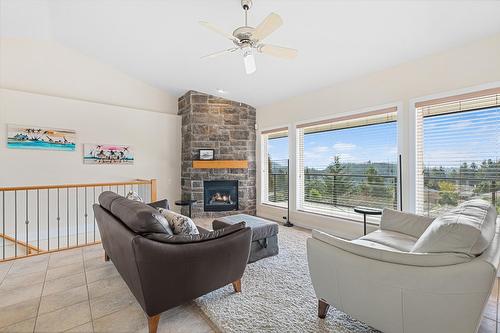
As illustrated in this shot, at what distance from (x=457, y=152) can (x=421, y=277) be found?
2442 mm

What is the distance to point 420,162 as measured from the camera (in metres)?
3.27

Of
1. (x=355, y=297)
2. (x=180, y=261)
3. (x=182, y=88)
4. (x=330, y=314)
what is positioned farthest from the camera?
(x=182, y=88)

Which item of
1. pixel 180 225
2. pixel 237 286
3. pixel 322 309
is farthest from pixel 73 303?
pixel 322 309

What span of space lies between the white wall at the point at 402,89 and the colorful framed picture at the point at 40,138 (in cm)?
432

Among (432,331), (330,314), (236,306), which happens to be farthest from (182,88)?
(432,331)

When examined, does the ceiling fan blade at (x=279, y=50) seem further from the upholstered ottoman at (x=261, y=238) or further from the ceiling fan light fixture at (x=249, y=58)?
the upholstered ottoman at (x=261, y=238)

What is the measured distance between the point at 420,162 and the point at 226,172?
3.75m

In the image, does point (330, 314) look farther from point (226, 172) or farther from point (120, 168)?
point (120, 168)

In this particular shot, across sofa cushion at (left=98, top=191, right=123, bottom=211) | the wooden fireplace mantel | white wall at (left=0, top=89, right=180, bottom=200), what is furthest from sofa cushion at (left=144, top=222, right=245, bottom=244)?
white wall at (left=0, top=89, right=180, bottom=200)

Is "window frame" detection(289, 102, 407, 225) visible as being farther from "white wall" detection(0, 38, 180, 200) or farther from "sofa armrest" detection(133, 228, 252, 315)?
"white wall" detection(0, 38, 180, 200)

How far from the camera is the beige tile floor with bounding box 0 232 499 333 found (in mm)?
1821

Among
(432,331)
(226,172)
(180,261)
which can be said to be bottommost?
(432,331)

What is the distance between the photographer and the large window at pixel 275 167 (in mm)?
5297

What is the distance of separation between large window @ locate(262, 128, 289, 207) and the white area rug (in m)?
2.60
